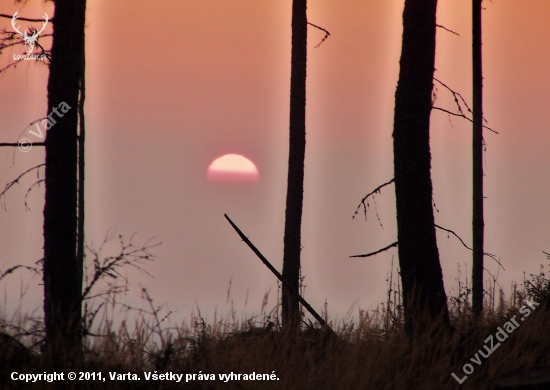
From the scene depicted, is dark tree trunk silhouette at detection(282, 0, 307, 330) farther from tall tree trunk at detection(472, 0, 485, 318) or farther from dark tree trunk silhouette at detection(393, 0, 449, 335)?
dark tree trunk silhouette at detection(393, 0, 449, 335)

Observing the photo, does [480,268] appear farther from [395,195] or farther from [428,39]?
[428,39]

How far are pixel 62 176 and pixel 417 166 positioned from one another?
449cm

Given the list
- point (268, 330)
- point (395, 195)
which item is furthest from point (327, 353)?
point (395, 195)

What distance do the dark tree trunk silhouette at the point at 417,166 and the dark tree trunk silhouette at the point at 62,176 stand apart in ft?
13.6

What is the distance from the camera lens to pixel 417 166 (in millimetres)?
8203

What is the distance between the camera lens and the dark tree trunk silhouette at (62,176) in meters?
7.84

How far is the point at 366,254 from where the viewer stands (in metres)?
8.60

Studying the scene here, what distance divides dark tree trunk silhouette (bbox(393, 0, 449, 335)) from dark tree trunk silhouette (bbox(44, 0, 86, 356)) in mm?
4156

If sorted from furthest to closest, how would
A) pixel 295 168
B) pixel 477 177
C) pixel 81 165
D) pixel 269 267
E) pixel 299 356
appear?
pixel 81 165, pixel 477 177, pixel 295 168, pixel 269 267, pixel 299 356

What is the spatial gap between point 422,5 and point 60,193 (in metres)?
5.23

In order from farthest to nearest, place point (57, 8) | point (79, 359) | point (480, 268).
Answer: point (480, 268)
point (57, 8)
point (79, 359)

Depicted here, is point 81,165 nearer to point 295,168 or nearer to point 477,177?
point 295,168

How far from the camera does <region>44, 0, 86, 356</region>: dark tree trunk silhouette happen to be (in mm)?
7836

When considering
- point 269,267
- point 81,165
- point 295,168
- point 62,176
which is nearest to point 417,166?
point 269,267
